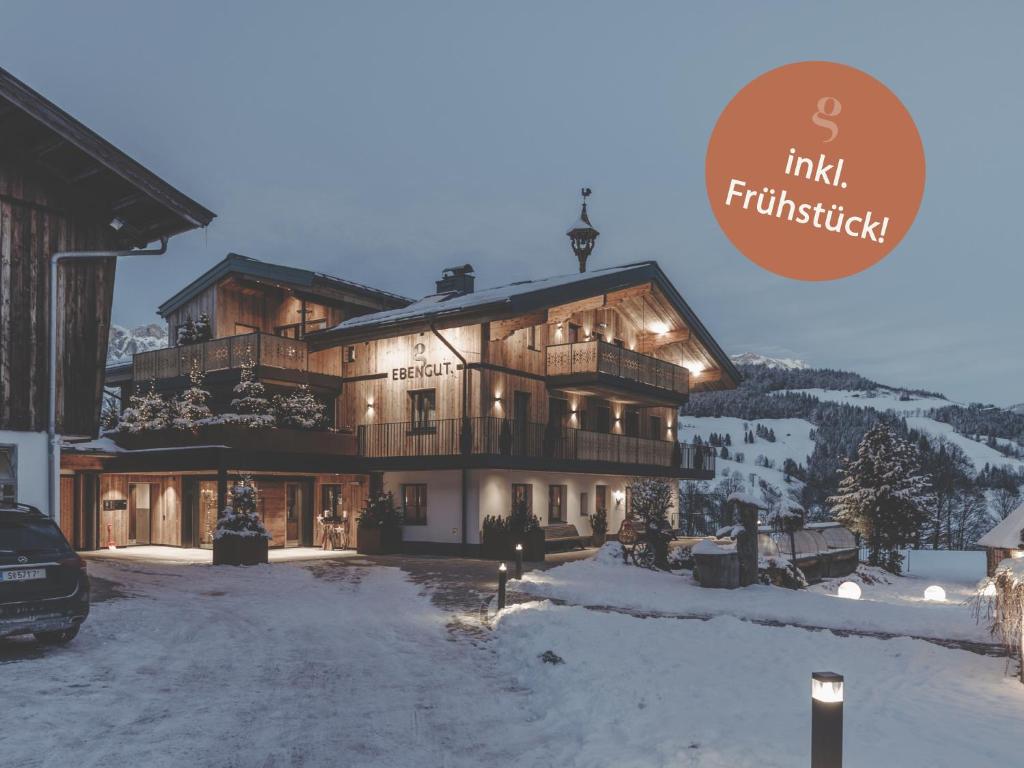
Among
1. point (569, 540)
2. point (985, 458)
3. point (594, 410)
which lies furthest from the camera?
point (985, 458)

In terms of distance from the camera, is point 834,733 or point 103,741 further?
point 103,741

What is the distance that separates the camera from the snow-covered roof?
2428cm

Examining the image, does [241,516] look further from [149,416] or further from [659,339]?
[659,339]

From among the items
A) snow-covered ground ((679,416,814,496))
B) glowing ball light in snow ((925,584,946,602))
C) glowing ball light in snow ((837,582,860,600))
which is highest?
glowing ball light in snow ((837,582,860,600))

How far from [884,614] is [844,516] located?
1207 inches

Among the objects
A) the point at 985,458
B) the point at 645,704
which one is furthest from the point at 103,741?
the point at 985,458

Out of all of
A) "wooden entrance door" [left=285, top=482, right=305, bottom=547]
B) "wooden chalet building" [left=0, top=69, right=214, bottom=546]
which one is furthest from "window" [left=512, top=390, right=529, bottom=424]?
"wooden chalet building" [left=0, top=69, right=214, bottom=546]

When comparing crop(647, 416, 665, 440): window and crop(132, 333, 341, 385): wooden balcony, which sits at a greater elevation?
crop(132, 333, 341, 385): wooden balcony

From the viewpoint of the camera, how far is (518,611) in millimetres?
13086

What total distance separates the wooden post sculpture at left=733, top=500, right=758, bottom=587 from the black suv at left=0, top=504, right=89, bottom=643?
41.3 feet

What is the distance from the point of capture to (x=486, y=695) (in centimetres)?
841

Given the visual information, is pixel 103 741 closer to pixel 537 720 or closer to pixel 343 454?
pixel 537 720

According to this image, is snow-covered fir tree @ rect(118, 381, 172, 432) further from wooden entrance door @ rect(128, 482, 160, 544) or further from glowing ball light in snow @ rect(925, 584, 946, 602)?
glowing ball light in snow @ rect(925, 584, 946, 602)

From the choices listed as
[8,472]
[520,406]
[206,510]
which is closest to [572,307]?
[520,406]
